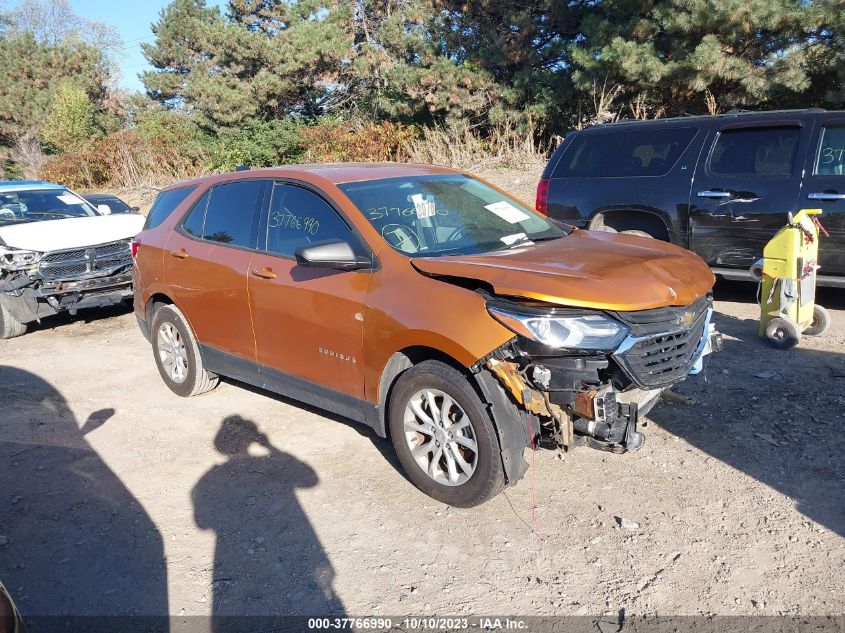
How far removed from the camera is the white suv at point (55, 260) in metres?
8.15

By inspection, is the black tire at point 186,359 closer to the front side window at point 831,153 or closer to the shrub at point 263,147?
the front side window at point 831,153

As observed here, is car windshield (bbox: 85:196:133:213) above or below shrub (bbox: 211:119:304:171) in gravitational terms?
below

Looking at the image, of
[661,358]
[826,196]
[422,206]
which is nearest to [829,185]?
[826,196]

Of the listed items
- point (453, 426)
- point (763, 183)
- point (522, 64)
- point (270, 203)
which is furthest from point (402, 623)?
point (522, 64)

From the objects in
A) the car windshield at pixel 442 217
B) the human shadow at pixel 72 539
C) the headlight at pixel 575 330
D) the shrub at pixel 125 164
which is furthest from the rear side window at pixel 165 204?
the shrub at pixel 125 164

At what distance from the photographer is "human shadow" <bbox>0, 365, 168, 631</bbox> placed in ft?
10.6

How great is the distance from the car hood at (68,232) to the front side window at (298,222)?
14.0 feet

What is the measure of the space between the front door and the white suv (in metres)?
4.71

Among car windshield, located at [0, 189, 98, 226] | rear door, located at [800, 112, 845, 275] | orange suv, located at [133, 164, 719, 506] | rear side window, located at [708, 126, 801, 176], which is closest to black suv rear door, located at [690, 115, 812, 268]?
rear side window, located at [708, 126, 801, 176]

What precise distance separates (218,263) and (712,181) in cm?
513

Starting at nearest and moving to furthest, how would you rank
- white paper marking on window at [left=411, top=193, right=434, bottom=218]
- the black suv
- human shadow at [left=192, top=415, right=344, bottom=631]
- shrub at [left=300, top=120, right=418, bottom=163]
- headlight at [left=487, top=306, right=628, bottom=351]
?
1. human shadow at [left=192, top=415, right=344, bottom=631]
2. headlight at [left=487, top=306, right=628, bottom=351]
3. white paper marking on window at [left=411, top=193, right=434, bottom=218]
4. the black suv
5. shrub at [left=300, top=120, right=418, bottom=163]

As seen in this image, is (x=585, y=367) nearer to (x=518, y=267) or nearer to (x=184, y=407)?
(x=518, y=267)

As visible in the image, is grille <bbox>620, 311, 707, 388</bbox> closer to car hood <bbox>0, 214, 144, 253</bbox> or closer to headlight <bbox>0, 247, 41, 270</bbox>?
car hood <bbox>0, 214, 144, 253</bbox>

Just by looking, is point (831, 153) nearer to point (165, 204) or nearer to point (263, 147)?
point (165, 204)
